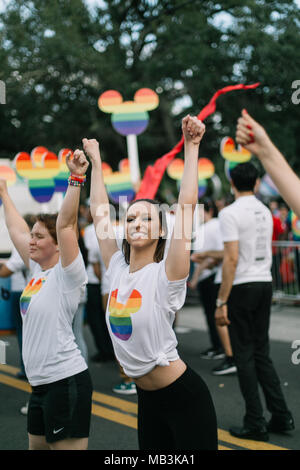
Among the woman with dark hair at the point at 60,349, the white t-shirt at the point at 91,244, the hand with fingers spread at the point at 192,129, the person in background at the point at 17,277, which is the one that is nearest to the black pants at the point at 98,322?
the white t-shirt at the point at 91,244

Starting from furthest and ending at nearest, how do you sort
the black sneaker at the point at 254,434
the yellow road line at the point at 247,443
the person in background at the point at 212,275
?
the person in background at the point at 212,275
the black sneaker at the point at 254,434
the yellow road line at the point at 247,443

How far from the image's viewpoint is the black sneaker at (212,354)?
21.9 ft

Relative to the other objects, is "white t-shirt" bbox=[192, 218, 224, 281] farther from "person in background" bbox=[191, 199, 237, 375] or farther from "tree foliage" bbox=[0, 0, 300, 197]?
"tree foliage" bbox=[0, 0, 300, 197]

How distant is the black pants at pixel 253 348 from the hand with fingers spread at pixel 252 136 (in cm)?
260

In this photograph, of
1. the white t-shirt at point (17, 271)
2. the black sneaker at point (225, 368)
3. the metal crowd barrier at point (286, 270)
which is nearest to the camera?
the white t-shirt at point (17, 271)

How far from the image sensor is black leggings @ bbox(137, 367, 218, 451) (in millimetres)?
2318

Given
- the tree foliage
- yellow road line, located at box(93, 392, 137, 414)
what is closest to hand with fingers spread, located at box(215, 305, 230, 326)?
yellow road line, located at box(93, 392, 137, 414)

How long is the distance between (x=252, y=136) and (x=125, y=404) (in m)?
3.84

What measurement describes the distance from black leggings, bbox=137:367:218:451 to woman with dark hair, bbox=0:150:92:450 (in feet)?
1.45

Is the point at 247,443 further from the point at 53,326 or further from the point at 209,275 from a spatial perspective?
the point at 209,275

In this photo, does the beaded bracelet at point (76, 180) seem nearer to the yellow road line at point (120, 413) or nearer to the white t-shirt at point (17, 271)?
the yellow road line at point (120, 413)

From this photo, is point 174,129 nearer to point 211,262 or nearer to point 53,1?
point 53,1

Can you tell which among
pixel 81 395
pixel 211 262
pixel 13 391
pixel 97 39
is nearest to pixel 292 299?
pixel 211 262

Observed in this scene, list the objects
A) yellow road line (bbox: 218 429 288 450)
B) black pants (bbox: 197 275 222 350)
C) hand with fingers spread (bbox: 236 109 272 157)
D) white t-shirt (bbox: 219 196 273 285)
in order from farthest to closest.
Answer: black pants (bbox: 197 275 222 350), white t-shirt (bbox: 219 196 273 285), yellow road line (bbox: 218 429 288 450), hand with fingers spread (bbox: 236 109 272 157)
